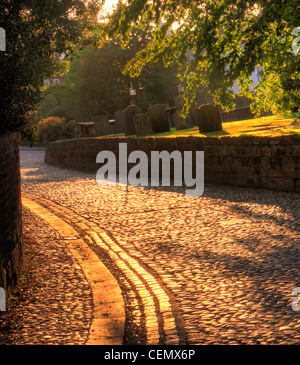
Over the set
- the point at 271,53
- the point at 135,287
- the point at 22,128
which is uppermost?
the point at 271,53

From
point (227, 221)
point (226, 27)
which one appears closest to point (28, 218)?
point (227, 221)

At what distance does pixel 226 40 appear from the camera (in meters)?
12.4

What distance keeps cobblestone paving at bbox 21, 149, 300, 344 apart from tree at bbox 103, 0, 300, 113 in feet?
7.71

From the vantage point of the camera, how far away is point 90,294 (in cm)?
527

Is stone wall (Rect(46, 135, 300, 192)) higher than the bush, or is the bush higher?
the bush

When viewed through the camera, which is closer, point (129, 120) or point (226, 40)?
point (226, 40)

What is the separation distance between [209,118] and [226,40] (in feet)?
15.0

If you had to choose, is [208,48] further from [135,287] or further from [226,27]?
[135,287]

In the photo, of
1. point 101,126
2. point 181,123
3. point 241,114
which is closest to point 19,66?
point 181,123

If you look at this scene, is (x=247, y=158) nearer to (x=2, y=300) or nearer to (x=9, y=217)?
(x=9, y=217)

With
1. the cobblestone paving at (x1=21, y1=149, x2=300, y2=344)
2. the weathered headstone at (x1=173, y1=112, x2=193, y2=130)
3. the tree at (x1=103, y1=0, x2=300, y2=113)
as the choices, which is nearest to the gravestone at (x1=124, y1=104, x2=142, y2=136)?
the weathered headstone at (x1=173, y1=112, x2=193, y2=130)

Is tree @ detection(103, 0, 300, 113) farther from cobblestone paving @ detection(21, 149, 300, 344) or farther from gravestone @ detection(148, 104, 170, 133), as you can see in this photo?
gravestone @ detection(148, 104, 170, 133)

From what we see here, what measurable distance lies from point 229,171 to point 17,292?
25.3 feet

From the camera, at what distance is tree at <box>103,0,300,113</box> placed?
11508 mm
